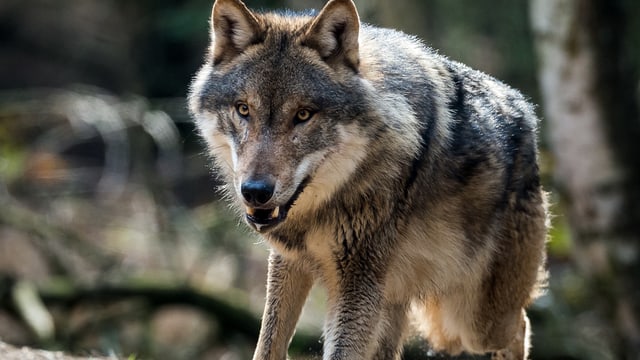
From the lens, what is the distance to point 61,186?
12.8 metres

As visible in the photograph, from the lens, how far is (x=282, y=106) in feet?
15.8

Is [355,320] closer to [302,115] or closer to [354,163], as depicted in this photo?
[354,163]

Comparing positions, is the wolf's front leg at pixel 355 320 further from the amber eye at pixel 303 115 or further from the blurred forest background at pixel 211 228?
the blurred forest background at pixel 211 228

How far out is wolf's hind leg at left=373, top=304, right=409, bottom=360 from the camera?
236 inches

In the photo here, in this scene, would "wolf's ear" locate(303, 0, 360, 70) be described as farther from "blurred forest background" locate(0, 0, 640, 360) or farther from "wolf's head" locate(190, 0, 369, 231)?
"blurred forest background" locate(0, 0, 640, 360)

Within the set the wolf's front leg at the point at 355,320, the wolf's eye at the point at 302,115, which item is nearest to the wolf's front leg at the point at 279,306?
the wolf's front leg at the point at 355,320

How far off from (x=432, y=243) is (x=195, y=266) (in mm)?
6608

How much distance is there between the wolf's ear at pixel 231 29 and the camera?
5141 millimetres

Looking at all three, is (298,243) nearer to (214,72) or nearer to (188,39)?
(214,72)

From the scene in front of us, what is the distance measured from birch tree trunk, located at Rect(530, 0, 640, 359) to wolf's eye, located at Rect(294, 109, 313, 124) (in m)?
6.17

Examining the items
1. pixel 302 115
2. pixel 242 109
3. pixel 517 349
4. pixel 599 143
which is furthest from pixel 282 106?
pixel 599 143

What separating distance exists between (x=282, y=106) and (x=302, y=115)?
0.10m

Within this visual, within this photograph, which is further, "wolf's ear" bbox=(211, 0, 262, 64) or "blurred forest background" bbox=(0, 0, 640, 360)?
"blurred forest background" bbox=(0, 0, 640, 360)

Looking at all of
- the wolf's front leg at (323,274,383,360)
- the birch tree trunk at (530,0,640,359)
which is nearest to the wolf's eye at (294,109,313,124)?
the wolf's front leg at (323,274,383,360)
